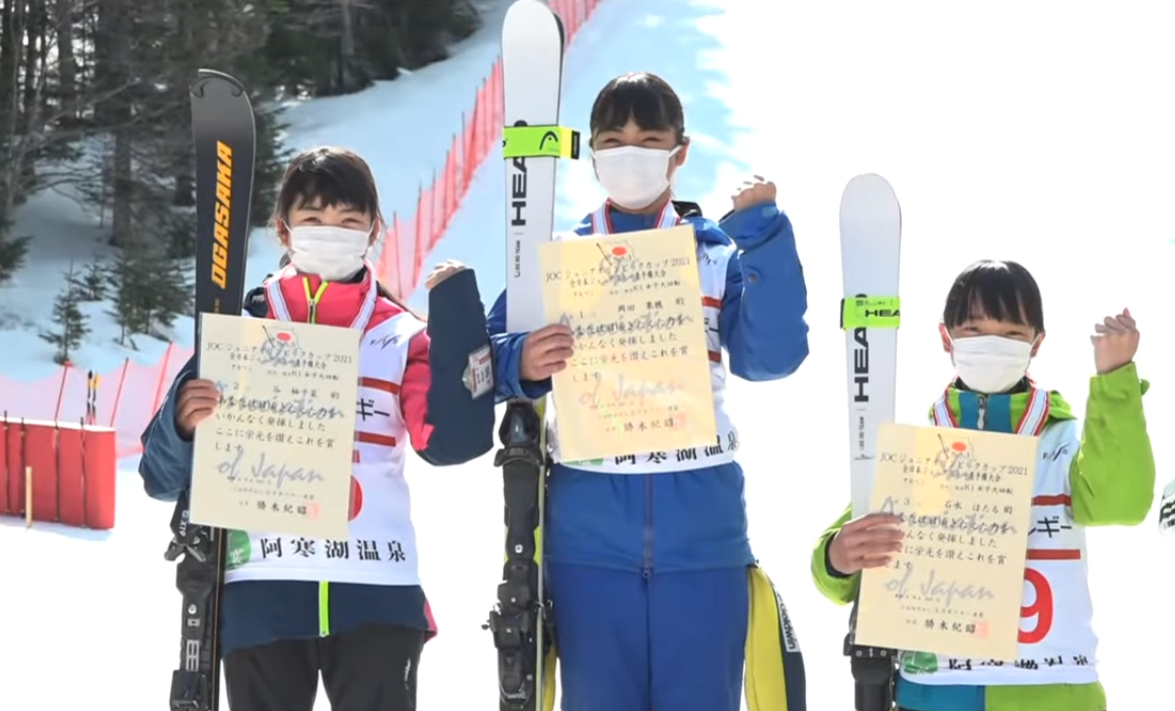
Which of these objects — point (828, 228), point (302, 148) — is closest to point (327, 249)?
point (828, 228)

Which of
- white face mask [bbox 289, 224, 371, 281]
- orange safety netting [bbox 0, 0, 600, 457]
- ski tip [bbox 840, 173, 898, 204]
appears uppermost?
orange safety netting [bbox 0, 0, 600, 457]

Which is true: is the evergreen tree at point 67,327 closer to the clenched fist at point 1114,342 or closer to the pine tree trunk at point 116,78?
the pine tree trunk at point 116,78

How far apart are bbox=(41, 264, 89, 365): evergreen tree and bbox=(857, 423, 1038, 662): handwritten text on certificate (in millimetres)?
9548

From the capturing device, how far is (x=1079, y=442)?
3.28m

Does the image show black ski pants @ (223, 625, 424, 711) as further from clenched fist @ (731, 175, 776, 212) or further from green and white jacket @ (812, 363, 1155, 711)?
clenched fist @ (731, 175, 776, 212)

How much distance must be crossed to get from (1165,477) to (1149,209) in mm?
7048

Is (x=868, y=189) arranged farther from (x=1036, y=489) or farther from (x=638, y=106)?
(x=1036, y=489)

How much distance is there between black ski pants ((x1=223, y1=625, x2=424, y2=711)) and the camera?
10.8 ft

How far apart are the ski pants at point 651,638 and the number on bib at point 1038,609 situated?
22.0 inches

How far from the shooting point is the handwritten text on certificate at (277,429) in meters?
3.33

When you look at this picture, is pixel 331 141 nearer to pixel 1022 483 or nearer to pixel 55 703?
pixel 55 703

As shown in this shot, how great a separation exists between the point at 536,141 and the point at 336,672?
114 centimetres

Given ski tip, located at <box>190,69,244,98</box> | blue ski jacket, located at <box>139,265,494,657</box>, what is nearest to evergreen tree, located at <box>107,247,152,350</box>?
ski tip, located at <box>190,69,244,98</box>

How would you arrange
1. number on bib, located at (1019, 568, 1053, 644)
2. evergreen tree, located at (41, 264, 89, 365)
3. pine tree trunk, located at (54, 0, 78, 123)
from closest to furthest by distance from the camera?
number on bib, located at (1019, 568, 1053, 644) < evergreen tree, located at (41, 264, 89, 365) < pine tree trunk, located at (54, 0, 78, 123)
